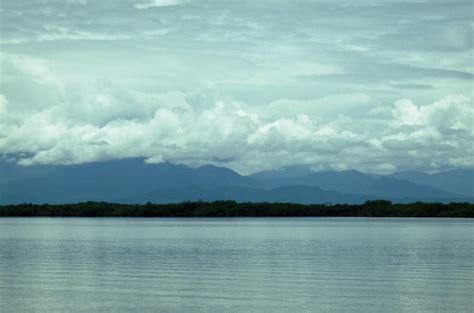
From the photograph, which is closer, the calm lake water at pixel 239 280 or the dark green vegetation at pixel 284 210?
the calm lake water at pixel 239 280

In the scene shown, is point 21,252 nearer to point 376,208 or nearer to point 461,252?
point 461,252

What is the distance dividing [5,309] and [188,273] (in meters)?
14.2

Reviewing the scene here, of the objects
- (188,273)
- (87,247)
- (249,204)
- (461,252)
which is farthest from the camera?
(249,204)

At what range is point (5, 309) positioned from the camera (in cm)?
3155

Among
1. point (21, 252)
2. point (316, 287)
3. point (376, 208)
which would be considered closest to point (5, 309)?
point (316, 287)

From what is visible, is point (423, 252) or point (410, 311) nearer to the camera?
point (410, 311)

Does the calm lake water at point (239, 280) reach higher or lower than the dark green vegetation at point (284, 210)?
lower

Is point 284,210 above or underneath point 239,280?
above

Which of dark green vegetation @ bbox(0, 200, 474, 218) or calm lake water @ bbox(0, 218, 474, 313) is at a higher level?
dark green vegetation @ bbox(0, 200, 474, 218)

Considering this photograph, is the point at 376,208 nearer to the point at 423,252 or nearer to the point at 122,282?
the point at 423,252

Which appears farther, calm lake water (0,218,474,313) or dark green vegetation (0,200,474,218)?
dark green vegetation (0,200,474,218)

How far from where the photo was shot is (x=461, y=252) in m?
59.7

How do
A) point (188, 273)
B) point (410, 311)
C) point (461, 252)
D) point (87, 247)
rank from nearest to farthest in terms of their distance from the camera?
point (410, 311), point (188, 273), point (461, 252), point (87, 247)

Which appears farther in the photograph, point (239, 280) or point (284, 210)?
point (284, 210)
